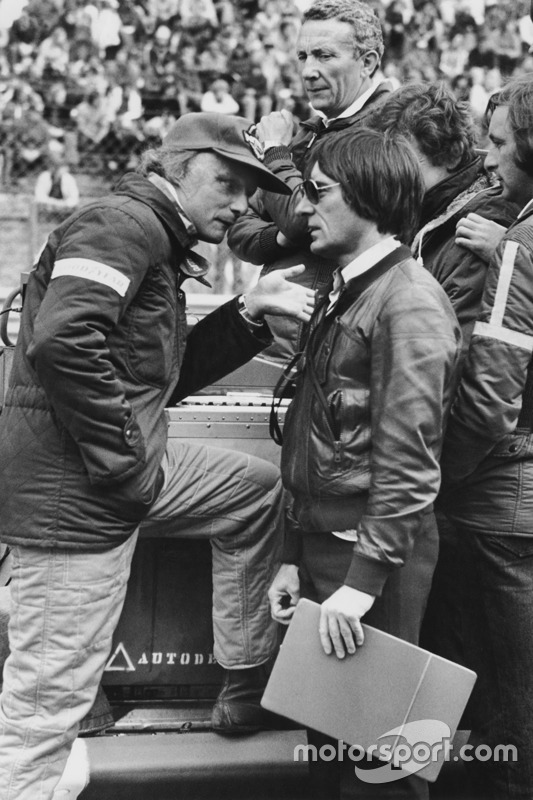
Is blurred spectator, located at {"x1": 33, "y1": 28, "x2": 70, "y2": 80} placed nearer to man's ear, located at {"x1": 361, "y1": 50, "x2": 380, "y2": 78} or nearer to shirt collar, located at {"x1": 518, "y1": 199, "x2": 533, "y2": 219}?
man's ear, located at {"x1": 361, "y1": 50, "x2": 380, "y2": 78}

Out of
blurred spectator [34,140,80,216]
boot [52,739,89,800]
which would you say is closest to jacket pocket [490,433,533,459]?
boot [52,739,89,800]

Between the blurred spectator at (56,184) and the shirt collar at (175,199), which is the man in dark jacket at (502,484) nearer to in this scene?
the shirt collar at (175,199)

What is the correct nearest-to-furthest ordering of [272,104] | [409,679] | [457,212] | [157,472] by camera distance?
[409,679]
[157,472]
[457,212]
[272,104]

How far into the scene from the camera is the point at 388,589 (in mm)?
2240

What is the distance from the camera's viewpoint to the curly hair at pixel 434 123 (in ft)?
8.73

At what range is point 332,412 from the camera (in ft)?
7.24

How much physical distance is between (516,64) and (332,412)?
12273mm

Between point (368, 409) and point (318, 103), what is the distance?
4.61ft

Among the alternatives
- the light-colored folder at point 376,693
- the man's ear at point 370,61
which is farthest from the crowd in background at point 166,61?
the light-colored folder at point 376,693

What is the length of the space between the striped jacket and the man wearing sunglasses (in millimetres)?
101

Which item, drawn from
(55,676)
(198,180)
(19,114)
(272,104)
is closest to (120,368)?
(198,180)

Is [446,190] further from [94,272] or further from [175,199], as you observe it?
[94,272]

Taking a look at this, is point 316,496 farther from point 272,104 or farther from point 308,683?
point 272,104

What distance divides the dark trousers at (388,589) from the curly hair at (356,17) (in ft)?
5.54
